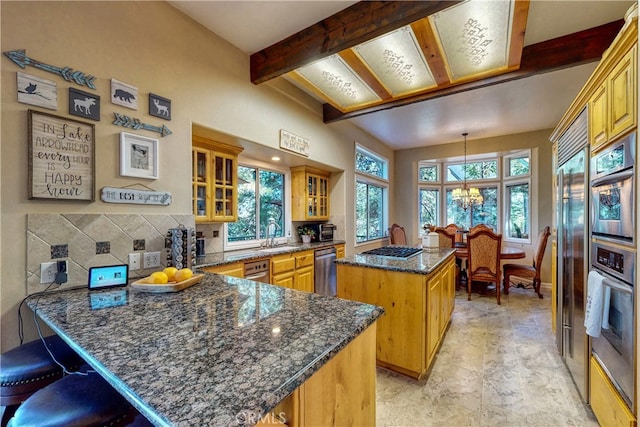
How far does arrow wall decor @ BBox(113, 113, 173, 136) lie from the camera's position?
174cm

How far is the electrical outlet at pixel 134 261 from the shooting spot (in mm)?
1778

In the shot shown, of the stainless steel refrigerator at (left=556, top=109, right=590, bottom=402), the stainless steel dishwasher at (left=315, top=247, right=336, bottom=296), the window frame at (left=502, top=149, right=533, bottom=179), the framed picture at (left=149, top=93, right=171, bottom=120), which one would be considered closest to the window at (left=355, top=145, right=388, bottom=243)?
the stainless steel dishwasher at (left=315, top=247, right=336, bottom=296)

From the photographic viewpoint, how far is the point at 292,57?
2.38 m

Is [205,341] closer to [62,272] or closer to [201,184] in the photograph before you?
[62,272]

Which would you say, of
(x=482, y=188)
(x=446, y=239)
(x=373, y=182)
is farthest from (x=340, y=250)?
(x=482, y=188)

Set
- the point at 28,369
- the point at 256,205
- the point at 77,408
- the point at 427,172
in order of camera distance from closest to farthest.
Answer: the point at 77,408 → the point at 28,369 → the point at 256,205 → the point at 427,172

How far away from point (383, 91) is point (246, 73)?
1500mm

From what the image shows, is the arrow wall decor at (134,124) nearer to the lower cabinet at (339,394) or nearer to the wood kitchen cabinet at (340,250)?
the lower cabinet at (339,394)

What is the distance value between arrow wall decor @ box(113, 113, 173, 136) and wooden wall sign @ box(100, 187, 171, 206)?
44 centimetres

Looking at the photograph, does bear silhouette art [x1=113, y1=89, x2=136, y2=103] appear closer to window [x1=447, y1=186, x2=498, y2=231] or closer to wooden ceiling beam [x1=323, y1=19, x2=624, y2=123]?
wooden ceiling beam [x1=323, y1=19, x2=624, y2=123]

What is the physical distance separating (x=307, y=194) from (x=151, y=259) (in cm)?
243

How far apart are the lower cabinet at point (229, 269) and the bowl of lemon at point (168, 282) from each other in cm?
77

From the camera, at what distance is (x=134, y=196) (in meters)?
1.81

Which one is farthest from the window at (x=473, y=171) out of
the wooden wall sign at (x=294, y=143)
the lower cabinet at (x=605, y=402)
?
the lower cabinet at (x=605, y=402)
